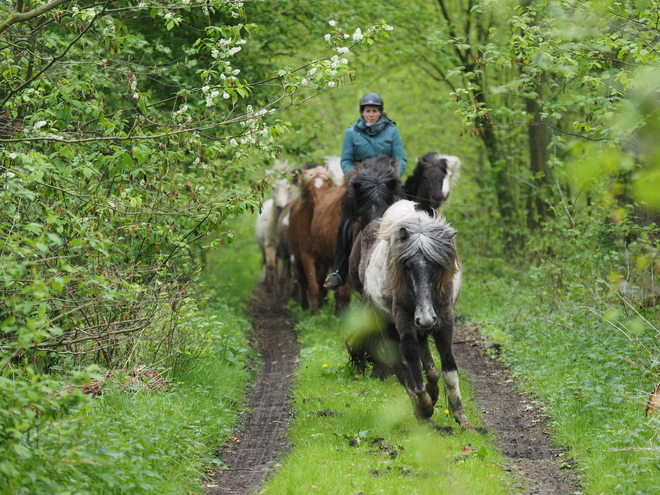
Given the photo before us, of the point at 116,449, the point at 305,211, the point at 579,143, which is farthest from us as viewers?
the point at 305,211

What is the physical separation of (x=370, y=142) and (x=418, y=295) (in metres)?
5.27

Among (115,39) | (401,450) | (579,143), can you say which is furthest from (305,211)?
(579,143)

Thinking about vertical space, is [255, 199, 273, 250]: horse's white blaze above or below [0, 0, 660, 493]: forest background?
below

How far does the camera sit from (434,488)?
5.59m

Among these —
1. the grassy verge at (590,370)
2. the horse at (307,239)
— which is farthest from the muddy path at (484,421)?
the horse at (307,239)

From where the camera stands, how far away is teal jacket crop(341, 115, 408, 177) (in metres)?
11.7

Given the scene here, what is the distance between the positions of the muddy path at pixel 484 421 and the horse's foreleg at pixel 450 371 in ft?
1.24

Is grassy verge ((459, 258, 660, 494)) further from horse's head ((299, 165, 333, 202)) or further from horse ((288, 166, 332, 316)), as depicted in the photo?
horse's head ((299, 165, 333, 202))

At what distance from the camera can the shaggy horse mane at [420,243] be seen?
6.91 meters

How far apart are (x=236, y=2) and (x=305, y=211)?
7946 mm

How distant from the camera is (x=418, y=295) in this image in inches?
268

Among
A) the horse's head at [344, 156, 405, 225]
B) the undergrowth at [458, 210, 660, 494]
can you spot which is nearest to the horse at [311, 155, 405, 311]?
the horse's head at [344, 156, 405, 225]

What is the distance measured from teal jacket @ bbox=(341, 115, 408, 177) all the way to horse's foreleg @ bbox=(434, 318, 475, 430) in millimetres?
4835

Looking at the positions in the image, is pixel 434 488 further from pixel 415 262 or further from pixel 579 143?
pixel 579 143
